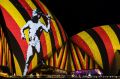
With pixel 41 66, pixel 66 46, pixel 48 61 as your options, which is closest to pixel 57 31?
pixel 66 46

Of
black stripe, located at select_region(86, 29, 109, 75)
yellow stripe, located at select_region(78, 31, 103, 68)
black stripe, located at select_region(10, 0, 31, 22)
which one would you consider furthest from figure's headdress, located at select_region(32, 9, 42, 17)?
black stripe, located at select_region(86, 29, 109, 75)

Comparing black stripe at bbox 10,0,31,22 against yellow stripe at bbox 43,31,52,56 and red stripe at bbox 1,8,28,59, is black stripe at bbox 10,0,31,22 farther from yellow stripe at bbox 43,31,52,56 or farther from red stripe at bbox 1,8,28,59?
yellow stripe at bbox 43,31,52,56

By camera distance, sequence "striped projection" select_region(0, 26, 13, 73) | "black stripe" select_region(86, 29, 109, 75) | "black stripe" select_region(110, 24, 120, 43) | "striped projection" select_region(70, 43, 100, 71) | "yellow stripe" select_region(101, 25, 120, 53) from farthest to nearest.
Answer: "black stripe" select_region(110, 24, 120, 43)
"yellow stripe" select_region(101, 25, 120, 53)
"black stripe" select_region(86, 29, 109, 75)
"striped projection" select_region(70, 43, 100, 71)
"striped projection" select_region(0, 26, 13, 73)

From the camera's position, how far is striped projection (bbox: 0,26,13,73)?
5.02 meters

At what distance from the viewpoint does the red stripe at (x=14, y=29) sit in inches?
216

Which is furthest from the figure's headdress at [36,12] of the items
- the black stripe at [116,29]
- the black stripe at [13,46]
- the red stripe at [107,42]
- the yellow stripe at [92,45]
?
the black stripe at [116,29]

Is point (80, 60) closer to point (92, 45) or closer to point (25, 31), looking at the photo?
point (92, 45)

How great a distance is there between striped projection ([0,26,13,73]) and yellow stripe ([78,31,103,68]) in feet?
6.39

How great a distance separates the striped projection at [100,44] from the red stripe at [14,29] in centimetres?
140

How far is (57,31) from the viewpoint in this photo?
20.6ft

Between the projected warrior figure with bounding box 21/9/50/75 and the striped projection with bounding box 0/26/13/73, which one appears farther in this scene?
the projected warrior figure with bounding box 21/9/50/75

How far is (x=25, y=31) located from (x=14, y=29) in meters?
0.18

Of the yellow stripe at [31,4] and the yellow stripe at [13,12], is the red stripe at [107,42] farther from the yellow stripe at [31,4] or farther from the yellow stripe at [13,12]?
the yellow stripe at [13,12]

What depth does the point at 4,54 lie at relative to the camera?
201 inches
